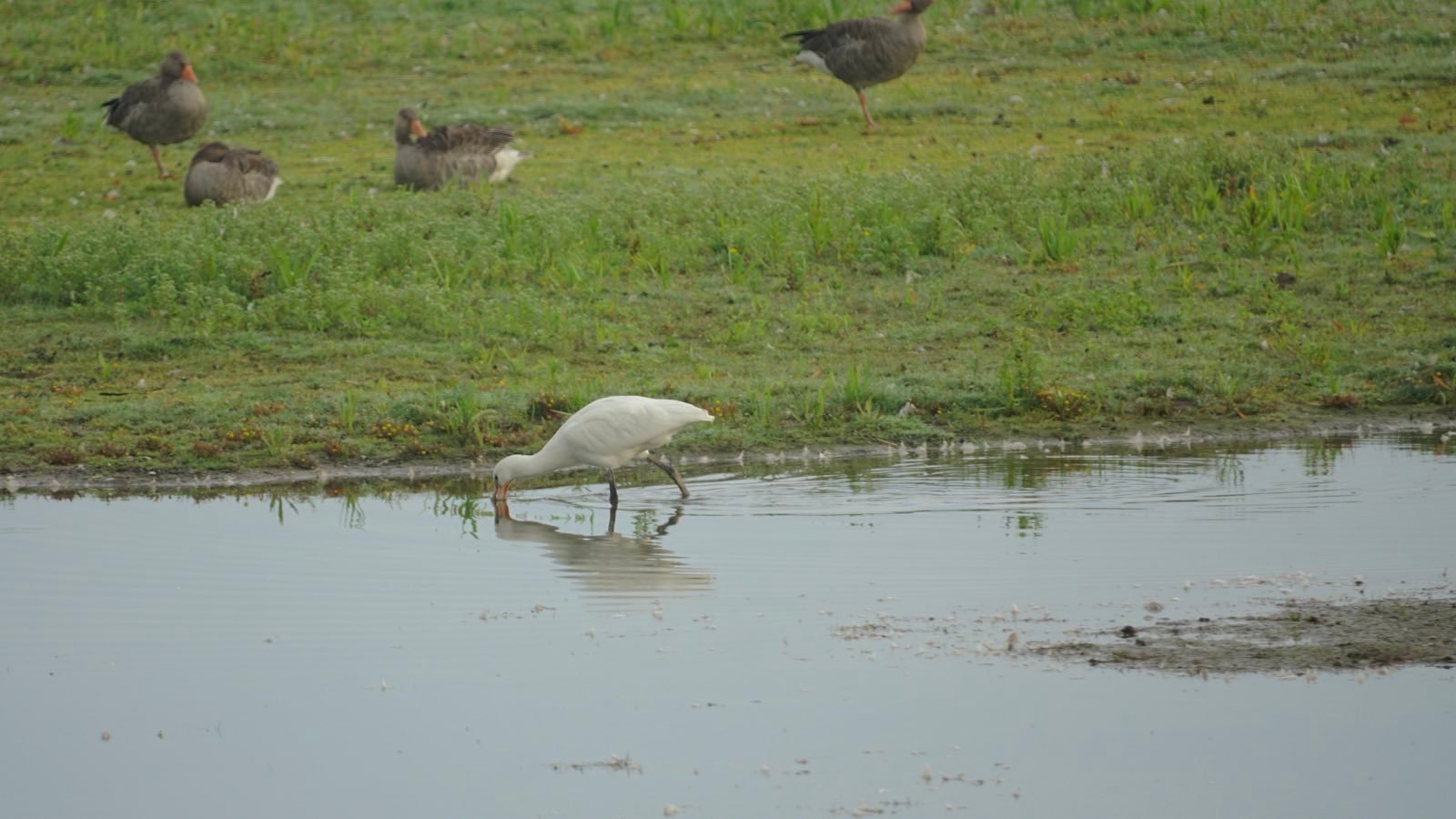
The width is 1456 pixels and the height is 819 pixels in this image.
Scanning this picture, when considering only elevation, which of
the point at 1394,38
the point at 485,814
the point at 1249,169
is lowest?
the point at 485,814

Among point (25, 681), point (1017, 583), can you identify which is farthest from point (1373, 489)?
point (25, 681)

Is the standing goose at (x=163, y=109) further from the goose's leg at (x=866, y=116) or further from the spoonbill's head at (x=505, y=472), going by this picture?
the spoonbill's head at (x=505, y=472)

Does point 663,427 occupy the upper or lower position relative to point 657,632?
upper

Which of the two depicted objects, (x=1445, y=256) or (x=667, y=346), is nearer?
(x=667, y=346)

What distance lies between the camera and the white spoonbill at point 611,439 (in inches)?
403

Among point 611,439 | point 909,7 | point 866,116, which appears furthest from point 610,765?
point 909,7

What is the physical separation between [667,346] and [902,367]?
171cm

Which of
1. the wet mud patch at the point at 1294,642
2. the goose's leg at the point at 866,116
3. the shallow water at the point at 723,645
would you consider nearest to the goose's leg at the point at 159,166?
the goose's leg at the point at 866,116

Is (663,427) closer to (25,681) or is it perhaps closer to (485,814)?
(25,681)

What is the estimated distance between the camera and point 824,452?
1148cm

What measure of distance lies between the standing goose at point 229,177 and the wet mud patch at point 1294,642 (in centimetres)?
1209

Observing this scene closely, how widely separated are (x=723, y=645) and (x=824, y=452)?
13.1ft

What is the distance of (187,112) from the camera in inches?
800

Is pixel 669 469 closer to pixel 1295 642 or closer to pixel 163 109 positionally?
pixel 1295 642
